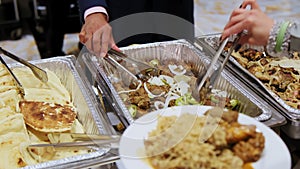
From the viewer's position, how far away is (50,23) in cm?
304

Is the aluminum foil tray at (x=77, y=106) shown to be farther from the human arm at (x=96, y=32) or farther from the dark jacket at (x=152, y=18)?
the dark jacket at (x=152, y=18)

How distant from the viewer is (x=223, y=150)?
33.9 inches

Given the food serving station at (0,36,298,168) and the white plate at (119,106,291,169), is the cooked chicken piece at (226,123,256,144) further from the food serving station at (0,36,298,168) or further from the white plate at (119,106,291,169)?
the food serving station at (0,36,298,168)

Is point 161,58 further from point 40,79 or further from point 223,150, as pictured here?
point 223,150

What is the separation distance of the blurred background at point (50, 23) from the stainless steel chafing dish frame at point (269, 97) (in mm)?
1701

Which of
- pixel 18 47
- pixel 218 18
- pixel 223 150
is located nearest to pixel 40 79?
pixel 223 150

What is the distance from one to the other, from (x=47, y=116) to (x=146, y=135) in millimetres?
349

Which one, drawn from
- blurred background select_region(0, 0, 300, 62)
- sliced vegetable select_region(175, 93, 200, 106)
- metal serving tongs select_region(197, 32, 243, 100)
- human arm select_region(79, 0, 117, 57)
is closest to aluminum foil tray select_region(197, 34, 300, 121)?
metal serving tongs select_region(197, 32, 243, 100)

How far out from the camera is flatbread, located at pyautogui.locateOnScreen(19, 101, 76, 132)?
1104mm

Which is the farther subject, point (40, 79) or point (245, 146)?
point (40, 79)

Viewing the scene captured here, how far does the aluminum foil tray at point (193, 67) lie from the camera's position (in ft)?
3.74

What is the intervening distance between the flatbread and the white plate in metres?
0.25

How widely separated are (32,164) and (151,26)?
96cm

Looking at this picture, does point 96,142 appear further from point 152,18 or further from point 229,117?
A: point 152,18
